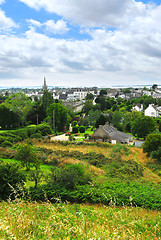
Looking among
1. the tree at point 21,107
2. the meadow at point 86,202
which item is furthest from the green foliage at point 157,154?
the tree at point 21,107

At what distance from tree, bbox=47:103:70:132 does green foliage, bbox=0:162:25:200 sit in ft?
116

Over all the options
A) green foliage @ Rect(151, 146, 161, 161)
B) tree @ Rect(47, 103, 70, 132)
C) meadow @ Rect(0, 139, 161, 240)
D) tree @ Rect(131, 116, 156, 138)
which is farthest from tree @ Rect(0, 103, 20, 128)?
green foliage @ Rect(151, 146, 161, 161)

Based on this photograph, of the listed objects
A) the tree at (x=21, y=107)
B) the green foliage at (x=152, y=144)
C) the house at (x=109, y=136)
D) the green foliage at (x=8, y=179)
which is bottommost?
the house at (x=109, y=136)

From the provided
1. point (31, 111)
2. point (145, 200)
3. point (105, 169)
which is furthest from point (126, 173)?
point (31, 111)

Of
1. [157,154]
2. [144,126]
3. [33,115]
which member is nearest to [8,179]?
[157,154]

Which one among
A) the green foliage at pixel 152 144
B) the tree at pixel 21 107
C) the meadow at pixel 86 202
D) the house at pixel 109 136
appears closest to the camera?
the meadow at pixel 86 202

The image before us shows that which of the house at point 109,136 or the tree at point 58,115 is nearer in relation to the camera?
the house at point 109,136

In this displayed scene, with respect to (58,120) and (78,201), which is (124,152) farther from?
(58,120)

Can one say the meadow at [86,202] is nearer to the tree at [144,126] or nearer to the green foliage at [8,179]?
the green foliage at [8,179]

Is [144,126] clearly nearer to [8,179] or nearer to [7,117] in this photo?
[7,117]

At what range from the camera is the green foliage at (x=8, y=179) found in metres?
11.2

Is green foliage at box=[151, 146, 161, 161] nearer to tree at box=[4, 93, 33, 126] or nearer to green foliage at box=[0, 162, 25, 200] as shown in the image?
green foliage at box=[0, 162, 25, 200]

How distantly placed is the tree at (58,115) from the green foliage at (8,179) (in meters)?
35.2

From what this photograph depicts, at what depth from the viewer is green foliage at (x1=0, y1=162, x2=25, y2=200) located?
11.2 meters
